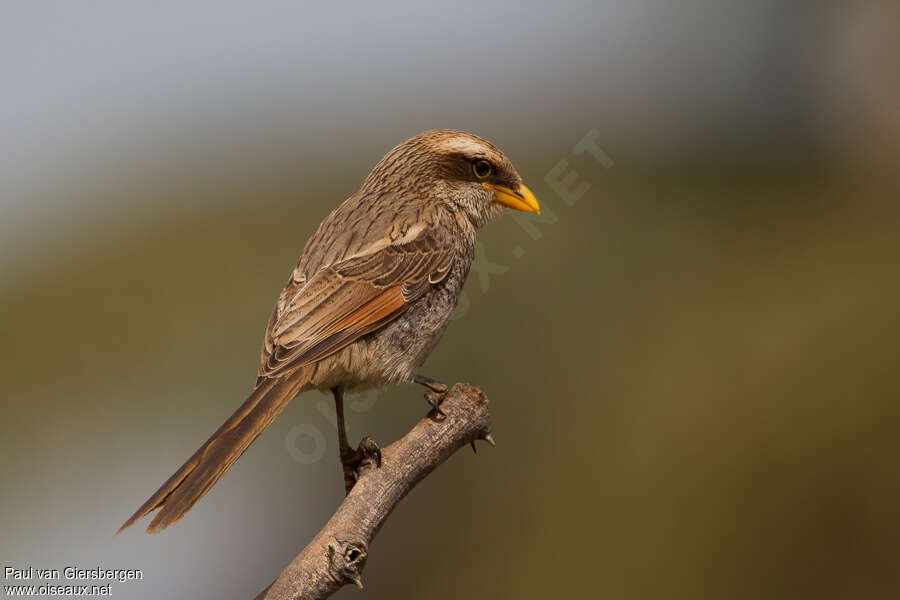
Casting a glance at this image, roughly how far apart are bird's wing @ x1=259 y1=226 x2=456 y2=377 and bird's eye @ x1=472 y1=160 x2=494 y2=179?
1.79 feet

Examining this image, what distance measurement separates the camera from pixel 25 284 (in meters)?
12.6

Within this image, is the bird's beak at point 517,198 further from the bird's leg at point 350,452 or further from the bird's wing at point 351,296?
the bird's leg at point 350,452

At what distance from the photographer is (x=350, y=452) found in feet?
15.1

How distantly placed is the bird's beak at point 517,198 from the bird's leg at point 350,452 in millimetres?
1578

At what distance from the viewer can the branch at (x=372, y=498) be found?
3.53m

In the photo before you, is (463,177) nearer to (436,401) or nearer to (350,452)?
(436,401)

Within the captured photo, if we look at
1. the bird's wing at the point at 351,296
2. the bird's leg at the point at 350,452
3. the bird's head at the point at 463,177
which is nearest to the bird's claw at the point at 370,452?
the bird's leg at the point at 350,452

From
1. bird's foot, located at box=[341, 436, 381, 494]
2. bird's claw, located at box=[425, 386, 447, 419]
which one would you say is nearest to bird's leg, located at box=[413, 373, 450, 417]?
bird's claw, located at box=[425, 386, 447, 419]

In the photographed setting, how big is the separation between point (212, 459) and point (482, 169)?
276 centimetres

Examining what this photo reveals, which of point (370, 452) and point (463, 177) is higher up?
point (463, 177)

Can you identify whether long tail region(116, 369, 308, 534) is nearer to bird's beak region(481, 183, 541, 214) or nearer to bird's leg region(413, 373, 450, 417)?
bird's leg region(413, 373, 450, 417)

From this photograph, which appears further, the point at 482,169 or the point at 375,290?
the point at 482,169

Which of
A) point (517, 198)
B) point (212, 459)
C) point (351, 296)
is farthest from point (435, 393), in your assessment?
point (517, 198)

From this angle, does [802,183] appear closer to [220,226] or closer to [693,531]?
[693,531]
